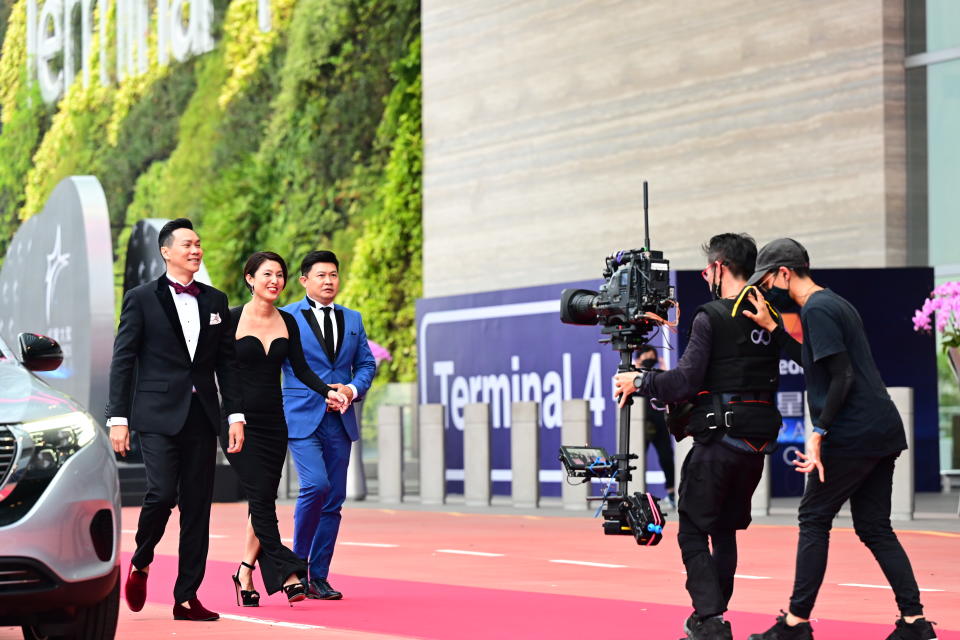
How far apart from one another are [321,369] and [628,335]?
3.10m

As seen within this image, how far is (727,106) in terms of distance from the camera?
25984 mm

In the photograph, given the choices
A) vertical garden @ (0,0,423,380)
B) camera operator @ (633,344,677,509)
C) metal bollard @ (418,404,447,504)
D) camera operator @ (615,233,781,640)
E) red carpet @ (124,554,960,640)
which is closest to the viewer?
camera operator @ (615,233,781,640)

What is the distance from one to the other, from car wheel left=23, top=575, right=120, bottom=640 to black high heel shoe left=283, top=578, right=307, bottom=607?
8.76 feet

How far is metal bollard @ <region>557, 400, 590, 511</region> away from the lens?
2114 cm

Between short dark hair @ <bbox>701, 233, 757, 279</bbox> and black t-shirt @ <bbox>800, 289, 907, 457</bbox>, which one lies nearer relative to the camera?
black t-shirt @ <bbox>800, 289, 907, 457</bbox>

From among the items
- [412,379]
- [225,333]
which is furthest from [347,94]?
[225,333]

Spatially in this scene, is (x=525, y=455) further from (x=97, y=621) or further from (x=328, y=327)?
(x=97, y=621)

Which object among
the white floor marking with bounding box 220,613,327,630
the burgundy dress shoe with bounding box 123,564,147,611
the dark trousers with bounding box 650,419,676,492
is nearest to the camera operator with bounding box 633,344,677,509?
the dark trousers with bounding box 650,419,676,492

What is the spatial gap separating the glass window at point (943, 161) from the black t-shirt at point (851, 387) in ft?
52.5

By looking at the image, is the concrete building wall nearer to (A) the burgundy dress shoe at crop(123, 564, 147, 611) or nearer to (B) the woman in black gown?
(B) the woman in black gown

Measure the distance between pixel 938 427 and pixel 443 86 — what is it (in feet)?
41.3

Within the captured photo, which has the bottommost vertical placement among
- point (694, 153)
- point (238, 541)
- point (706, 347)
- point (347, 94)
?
point (238, 541)

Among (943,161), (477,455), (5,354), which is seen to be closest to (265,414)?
(5,354)

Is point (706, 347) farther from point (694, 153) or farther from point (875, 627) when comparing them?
point (694, 153)
